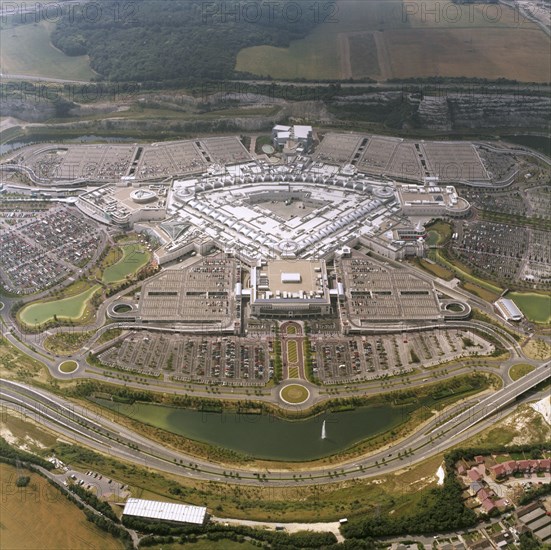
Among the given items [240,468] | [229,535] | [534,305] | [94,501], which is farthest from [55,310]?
[534,305]

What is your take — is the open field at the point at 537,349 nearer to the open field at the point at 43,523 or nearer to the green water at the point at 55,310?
the open field at the point at 43,523

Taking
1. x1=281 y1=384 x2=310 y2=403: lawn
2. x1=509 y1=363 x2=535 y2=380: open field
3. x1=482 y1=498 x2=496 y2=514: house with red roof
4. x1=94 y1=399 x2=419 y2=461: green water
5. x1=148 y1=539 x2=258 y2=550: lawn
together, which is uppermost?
x1=482 y1=498 x2=496 y2=514: house with red roof

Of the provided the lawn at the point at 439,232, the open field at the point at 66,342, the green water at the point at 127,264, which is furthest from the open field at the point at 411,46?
the open field at the point at 66,342

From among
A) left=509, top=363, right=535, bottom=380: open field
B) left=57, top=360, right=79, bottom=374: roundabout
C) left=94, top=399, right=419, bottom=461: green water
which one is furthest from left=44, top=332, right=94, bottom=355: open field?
left=509, top=363, right=535, bottom=380: open field

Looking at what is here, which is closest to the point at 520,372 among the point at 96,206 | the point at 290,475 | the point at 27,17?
the point at 290,475

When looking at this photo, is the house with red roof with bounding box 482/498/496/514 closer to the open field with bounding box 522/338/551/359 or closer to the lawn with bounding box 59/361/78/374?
the open field with bounding box 522/338/551/359

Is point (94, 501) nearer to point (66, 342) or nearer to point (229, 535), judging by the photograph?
point (229, 535)
